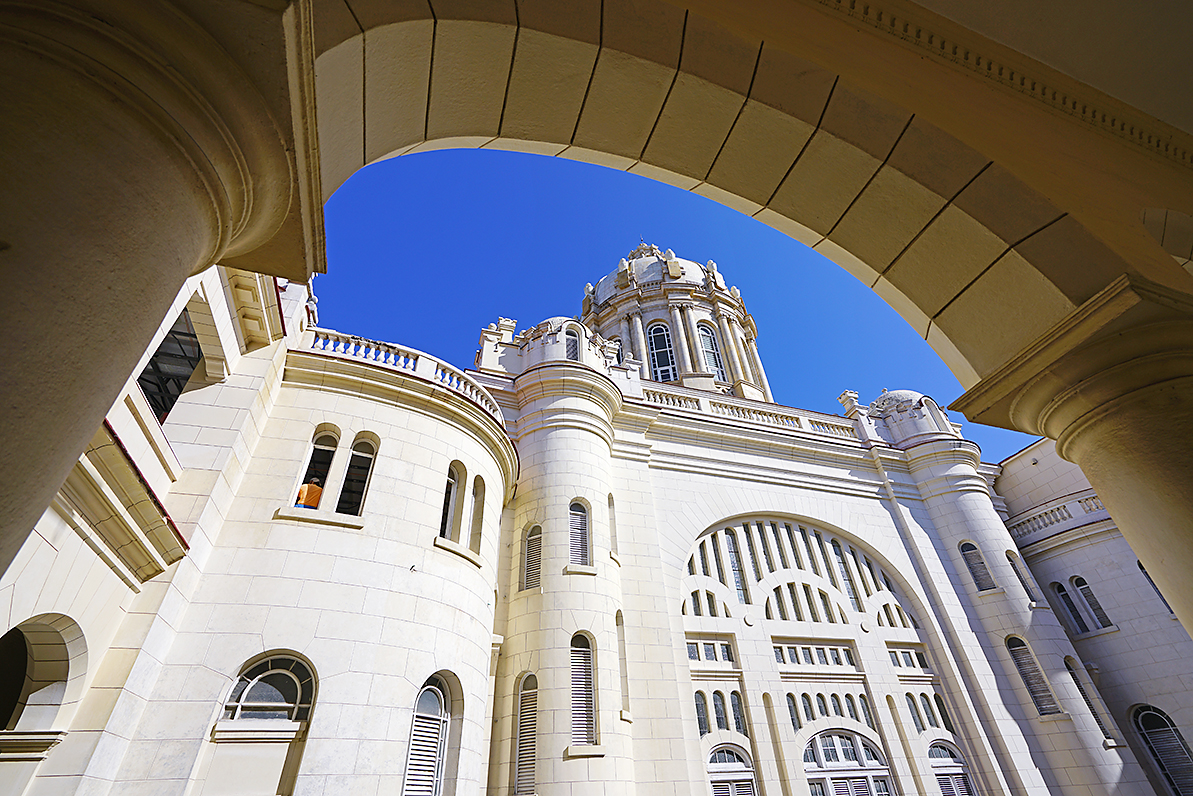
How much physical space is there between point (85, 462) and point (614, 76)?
5.86 metres

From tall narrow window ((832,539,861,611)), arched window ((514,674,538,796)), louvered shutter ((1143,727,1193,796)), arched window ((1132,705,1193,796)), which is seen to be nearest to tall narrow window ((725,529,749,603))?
tall narrow window ((832,539,861,611))

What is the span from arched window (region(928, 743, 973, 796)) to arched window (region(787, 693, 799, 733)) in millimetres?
3628

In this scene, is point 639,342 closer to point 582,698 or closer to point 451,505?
point 451,505

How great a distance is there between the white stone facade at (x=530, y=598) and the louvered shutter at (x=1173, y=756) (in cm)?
53

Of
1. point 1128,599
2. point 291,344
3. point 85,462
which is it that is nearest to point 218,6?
point 85,462

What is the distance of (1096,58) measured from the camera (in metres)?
4.51

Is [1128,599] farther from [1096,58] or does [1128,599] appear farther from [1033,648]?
[1096,58]

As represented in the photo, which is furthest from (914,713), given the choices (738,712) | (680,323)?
(680,323)

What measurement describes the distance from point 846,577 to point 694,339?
15597 millimetres

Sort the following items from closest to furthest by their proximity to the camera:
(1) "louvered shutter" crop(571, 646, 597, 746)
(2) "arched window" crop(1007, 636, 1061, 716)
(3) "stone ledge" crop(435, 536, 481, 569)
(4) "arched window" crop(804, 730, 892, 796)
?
(3) "stone ledge" crop(435, 536, 481, 569), (1) "louvered shutter" crop(571, 646, 597, 746), (4) "arched window" crop(804, 730, 892, 796), (2) "arched window" crop(1007, 636, 1061, 716)

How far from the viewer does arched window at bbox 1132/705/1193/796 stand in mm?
15938

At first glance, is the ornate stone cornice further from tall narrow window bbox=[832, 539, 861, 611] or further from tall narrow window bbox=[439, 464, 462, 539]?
tall narrow window bbox=[832, 539, 861, 611]

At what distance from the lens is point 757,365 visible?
3219 centimetres

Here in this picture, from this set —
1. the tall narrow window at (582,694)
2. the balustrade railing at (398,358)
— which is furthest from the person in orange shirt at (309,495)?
the tall narrow window at (582,694)
